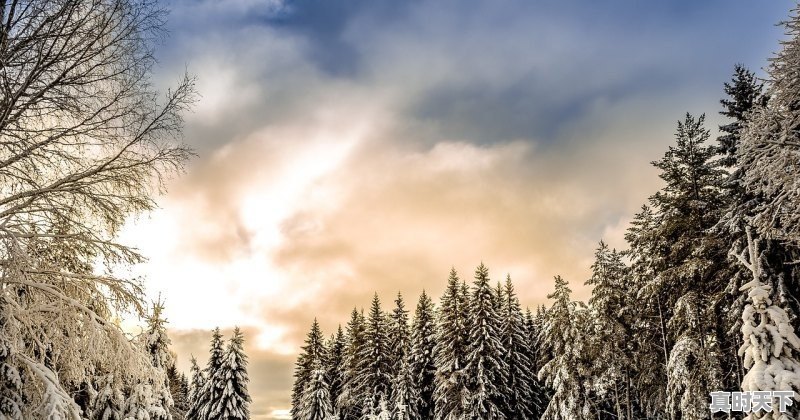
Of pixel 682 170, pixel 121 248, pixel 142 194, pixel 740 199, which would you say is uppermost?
pixel 682 170

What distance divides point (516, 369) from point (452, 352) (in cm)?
536

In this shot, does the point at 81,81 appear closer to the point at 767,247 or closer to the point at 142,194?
the point at 142,194

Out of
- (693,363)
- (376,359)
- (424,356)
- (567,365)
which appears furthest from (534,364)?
(693,363)

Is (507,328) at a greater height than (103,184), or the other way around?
(507,328)

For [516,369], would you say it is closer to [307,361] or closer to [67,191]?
[307,361]

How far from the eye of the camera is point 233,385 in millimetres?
42094

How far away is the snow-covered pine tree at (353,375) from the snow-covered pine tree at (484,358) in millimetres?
10964

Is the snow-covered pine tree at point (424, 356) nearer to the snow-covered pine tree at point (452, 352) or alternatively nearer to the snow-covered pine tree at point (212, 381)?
the snow-covered pine tree at point (452, 352)

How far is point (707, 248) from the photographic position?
20969 millimetres

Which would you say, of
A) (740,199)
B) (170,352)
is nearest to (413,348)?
(740,199)

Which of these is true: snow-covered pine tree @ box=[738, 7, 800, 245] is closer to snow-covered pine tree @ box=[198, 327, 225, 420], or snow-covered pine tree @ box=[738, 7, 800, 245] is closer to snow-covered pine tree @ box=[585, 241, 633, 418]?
snow-covered pine tree @ box=[585, 241, 633, 418]

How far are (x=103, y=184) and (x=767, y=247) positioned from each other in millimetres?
19212

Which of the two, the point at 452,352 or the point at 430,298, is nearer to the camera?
the point at 452,352

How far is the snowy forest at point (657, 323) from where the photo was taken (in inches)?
507
